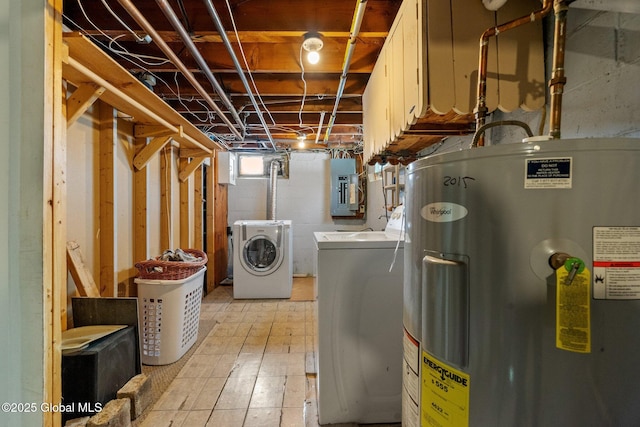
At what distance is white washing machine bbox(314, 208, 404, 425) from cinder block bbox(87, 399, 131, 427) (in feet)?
3.26

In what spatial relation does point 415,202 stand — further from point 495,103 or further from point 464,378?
point 495,103

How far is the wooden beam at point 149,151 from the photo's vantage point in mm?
2500

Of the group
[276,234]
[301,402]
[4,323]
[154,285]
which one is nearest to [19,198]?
[4,323]

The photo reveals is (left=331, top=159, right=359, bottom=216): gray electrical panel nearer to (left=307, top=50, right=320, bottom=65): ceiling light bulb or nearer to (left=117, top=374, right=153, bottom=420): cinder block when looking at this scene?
(left=307, top=50, right=320, bottom=65): ceiling light bulb

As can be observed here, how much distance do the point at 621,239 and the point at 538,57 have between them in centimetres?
93

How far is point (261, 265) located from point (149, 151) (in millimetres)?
1925

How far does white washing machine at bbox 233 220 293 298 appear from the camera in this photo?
3.78 m

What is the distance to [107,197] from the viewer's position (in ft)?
7.17

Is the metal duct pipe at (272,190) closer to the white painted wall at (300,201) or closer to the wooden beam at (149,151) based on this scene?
the white painted wall at (300,201)

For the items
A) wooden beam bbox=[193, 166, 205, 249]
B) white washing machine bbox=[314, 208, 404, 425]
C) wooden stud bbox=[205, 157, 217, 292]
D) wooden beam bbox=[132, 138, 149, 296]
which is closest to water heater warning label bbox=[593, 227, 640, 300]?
white washing machine bbox=[314, 208, 404, 425]

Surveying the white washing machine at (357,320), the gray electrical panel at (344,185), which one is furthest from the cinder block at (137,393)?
the gray electrical panel at (344,185)

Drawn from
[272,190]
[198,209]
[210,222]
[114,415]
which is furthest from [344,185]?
[114,415]

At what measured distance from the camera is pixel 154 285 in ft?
7.03

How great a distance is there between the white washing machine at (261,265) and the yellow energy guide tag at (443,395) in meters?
3.16
